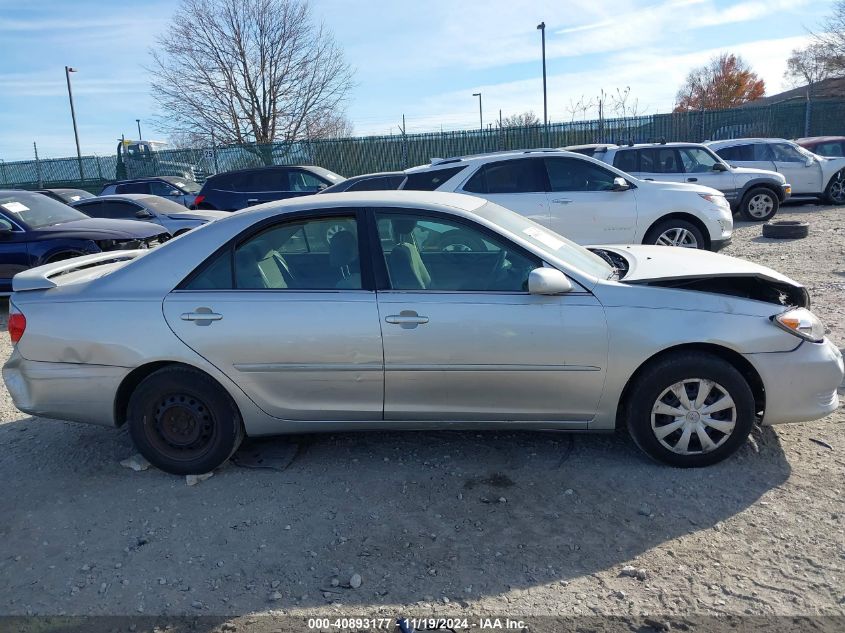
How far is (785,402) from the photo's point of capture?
3639 millimetres

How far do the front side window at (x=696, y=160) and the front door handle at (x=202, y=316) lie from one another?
1130 cm

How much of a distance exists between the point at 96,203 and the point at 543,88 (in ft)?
73.7

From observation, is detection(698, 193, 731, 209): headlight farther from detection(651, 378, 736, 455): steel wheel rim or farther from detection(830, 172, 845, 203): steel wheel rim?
A: detection(830, 172, 845, 203): steel wheel rim

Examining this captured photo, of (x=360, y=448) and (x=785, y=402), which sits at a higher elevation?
(x=785, y=402)

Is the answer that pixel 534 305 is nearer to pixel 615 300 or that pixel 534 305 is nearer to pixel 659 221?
pixel 615 300

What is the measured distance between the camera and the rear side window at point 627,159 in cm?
1247

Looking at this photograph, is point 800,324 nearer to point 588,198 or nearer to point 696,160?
point 588,198

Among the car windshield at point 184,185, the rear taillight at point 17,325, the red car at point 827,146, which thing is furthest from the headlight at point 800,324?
the car windshield at point 184,185

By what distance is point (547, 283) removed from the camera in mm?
3510

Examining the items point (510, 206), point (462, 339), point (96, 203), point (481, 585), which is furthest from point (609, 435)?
point (96, 203)

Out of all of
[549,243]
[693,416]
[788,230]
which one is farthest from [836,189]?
[693,416]

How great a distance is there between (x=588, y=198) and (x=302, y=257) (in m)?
5.88

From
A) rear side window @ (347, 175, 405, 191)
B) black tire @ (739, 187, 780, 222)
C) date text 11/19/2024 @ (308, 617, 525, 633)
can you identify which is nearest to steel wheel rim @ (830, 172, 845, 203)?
black tire @ (739, 187, 780, 222)

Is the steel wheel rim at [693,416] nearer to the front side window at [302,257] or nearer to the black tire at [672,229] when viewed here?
the front side window at [302,257]
